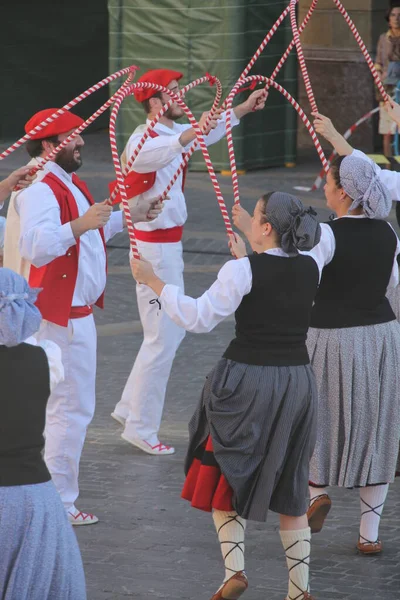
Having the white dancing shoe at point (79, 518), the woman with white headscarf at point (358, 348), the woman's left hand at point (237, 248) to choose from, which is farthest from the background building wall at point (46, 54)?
the woman's left hand at point (237, 248)

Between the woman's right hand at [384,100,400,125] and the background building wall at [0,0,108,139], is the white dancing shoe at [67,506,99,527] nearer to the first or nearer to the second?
the woman's right hand at [384,100,400,125]

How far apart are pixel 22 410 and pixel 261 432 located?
53.2 inches

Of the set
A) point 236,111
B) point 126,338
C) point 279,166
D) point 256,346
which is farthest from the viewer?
point 279,166

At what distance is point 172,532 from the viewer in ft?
20.9

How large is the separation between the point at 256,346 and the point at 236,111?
243cm

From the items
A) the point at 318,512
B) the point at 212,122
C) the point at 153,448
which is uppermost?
the point at 212,122

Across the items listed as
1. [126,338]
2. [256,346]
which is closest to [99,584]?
[256,346]

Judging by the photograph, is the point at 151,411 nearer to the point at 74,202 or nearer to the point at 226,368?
the point at 74,202

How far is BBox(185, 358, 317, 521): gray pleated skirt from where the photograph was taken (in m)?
5.36

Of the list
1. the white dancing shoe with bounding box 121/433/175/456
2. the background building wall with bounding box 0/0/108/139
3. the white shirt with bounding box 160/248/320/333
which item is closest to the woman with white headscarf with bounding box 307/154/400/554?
the white shirt with bounding box 160/248/320/333

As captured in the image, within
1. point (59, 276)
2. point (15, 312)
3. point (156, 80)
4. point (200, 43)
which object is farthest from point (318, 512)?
point (200, 43)

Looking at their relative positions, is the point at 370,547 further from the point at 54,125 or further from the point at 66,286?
the point at 54,125

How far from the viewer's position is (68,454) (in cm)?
645

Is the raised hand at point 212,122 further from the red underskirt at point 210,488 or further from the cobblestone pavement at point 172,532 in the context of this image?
the red underskirt at point 210,488
